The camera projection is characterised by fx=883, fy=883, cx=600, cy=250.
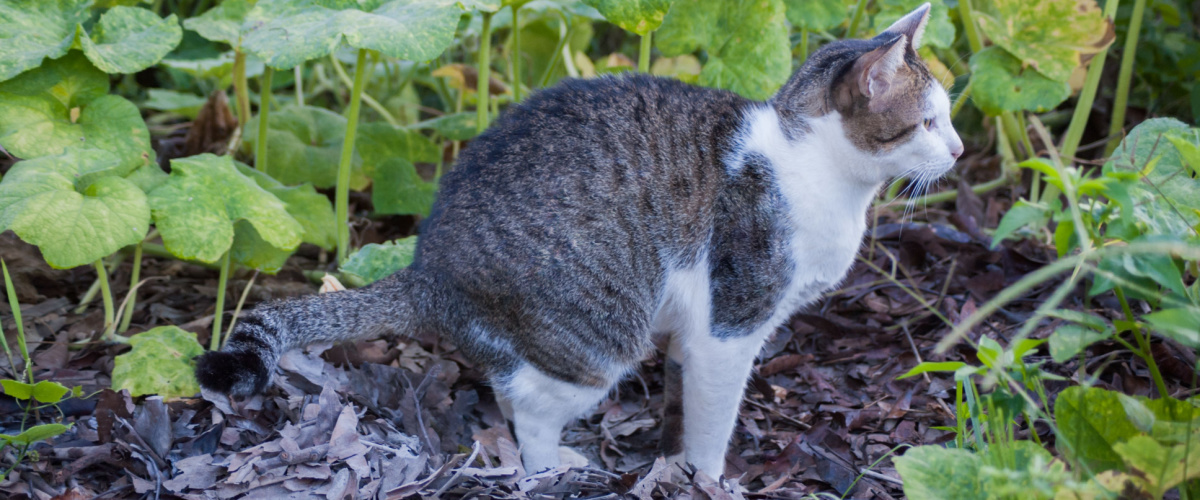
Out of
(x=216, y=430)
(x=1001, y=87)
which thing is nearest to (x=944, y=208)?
(x=1001, y=87)

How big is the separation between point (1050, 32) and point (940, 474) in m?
2.08

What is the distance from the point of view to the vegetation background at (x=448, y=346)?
182 cm

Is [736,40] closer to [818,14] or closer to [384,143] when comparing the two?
[818,14]

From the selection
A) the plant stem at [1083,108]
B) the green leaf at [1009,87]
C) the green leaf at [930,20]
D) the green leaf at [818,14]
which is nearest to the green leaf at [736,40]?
the green leaf at [818,14]

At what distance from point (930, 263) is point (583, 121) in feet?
5.89

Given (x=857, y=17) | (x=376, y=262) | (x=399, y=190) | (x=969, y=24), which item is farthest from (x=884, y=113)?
(x=399, y=190)

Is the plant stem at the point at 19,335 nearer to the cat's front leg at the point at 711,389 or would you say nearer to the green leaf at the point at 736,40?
the cat's front leg at the point at 711,389

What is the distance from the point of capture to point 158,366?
8.26ft

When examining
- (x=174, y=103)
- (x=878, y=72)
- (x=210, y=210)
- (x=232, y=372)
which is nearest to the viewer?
(x=232, y=372)

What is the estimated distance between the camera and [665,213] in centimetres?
244

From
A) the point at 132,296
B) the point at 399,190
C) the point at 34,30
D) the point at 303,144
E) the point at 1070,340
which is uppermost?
the point at 34,30

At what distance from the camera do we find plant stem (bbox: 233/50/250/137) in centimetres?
326

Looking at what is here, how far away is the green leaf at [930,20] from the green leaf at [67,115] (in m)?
2.42

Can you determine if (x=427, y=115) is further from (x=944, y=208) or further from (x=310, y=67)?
(x=944, y=208)
